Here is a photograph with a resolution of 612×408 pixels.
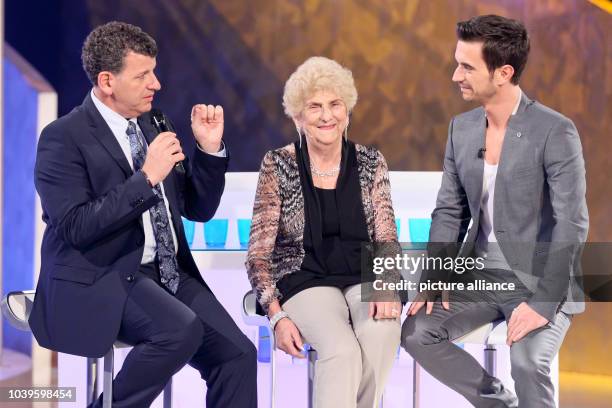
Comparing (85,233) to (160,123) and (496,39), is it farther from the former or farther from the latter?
(496,39)

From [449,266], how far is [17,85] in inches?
167

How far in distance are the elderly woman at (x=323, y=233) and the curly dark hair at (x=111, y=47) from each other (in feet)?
1.78

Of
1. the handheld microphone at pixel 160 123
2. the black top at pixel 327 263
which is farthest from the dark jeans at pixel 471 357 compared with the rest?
the handheld microphone at pixel 160 123

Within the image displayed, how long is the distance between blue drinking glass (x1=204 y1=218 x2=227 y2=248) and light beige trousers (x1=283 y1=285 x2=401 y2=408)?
941 mm

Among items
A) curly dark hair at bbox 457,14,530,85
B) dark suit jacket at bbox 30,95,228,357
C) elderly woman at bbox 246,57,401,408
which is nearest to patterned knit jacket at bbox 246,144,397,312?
elderly woman at bbox 246,57,401,408

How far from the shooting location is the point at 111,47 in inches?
107

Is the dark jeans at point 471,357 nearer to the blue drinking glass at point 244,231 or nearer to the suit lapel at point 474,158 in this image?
the suit lapel at point 474,158

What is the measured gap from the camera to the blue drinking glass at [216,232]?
366cm

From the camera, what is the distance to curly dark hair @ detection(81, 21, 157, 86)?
8.96 feet

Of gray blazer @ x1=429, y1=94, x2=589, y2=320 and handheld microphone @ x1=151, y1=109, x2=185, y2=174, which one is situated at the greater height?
handheld microphone @ x1=151, y1=109, x2=185, y2=174

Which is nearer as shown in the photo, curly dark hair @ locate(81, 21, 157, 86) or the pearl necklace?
curly dark hair @ locate(81, 21, 157, 86)

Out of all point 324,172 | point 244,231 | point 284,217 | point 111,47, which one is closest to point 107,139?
point 111,47

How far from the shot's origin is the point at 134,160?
2746 millimetres

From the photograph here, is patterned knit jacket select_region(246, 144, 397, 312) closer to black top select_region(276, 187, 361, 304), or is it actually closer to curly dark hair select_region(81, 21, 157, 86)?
black top select_region(276, 187, 361, 304)
